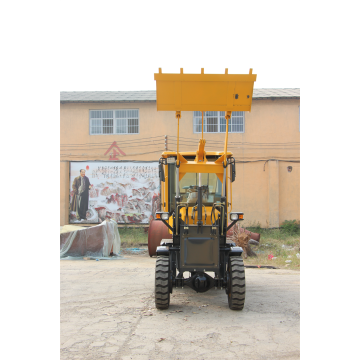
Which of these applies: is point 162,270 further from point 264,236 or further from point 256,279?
point 264,236

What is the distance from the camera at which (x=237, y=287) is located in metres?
5.87

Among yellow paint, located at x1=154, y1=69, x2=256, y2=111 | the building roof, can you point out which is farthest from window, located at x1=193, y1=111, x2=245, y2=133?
yellow paint, located at x1=154, y1=69, x2=256, y2=111

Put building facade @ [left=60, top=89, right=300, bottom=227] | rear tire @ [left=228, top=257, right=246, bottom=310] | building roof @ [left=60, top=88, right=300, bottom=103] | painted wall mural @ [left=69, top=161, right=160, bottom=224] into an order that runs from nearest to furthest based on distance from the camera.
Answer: rear tire @ [left=228, top=257, right=246, bottom=310] → building facade @ [left=60, top=89, right=300, bottom=227] → building roof @ [left=60, top=88, right=300, bottom=103] → painted wall mural @ [left=69, top=161, right=160, bottom=224]

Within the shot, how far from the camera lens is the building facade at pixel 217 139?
18.6 meters

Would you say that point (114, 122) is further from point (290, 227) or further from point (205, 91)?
point (205, 91)

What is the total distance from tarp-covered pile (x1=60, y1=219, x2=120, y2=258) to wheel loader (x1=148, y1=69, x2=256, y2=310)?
6.42 meters

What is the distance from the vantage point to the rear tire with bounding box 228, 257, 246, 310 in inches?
231

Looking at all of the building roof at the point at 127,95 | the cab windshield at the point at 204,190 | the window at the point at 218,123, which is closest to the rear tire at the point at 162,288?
the cab windshield at the point at 204,190

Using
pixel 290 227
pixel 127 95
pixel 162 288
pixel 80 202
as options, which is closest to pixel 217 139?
pixel 127 95

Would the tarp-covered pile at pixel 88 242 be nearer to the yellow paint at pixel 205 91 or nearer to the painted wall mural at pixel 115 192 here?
the painted wall mural at pixel 115 192

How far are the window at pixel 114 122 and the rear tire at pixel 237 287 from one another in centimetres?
1448

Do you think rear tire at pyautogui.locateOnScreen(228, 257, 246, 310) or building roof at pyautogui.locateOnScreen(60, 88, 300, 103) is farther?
building roof at pyautogui.locateOnScreen(60, 88, 300, 103)

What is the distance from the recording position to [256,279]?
8.82 metres

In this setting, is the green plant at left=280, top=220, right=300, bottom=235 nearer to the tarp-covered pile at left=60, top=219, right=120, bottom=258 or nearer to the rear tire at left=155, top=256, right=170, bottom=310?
the tarp-covered pile at left=60, top=219, right=120, bottom=258
